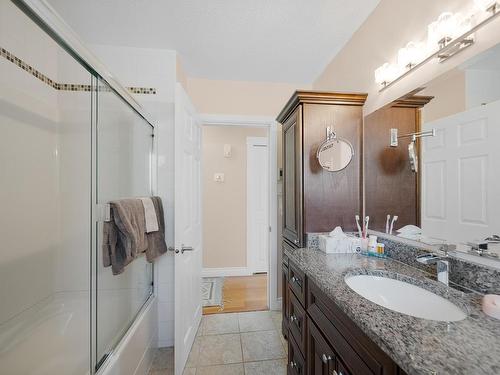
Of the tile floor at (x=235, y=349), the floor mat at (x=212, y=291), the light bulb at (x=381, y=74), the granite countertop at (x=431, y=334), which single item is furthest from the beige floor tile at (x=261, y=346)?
the light bulb at (x=381, y=74)

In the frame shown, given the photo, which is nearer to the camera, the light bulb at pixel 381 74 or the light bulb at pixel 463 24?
the light bulb at pixel 463 24

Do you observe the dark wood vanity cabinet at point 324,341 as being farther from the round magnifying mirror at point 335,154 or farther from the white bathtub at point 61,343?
the white bathtub at point 61,343

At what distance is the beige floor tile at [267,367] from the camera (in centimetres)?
160

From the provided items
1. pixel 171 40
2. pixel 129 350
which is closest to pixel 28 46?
pixel 171 40

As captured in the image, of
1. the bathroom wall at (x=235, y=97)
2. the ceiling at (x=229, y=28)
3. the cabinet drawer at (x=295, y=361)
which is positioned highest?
the ceiling at (x=229, y=28)

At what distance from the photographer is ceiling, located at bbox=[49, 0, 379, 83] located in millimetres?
1471

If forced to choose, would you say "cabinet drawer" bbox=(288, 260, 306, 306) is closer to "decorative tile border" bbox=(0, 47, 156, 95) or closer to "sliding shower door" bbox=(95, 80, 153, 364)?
"sliding shower door" bbox=(95, 80, 153, 364)

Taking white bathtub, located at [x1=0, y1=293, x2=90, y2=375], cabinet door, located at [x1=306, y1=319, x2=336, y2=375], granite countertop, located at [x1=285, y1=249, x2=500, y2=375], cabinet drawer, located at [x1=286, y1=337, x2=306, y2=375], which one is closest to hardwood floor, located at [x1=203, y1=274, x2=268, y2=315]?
cabinet drawer, located at [x1=286, y1=337, x2=306, y2=375]

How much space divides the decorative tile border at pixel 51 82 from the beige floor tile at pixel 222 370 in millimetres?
2071

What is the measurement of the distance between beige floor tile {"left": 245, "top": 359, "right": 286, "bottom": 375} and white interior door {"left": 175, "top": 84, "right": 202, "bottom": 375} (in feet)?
1.57

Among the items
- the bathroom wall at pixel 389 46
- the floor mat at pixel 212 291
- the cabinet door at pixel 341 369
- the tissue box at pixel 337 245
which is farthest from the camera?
the floor mat at pixel 212 291

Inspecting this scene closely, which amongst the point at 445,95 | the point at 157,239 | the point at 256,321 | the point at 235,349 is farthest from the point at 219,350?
the point at 445,95

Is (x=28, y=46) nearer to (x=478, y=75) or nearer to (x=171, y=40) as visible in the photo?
(x=171, y=40)

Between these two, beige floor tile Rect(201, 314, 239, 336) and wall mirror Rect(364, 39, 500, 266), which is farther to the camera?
beige floor tile Rect(201, 314, 239, 336)
